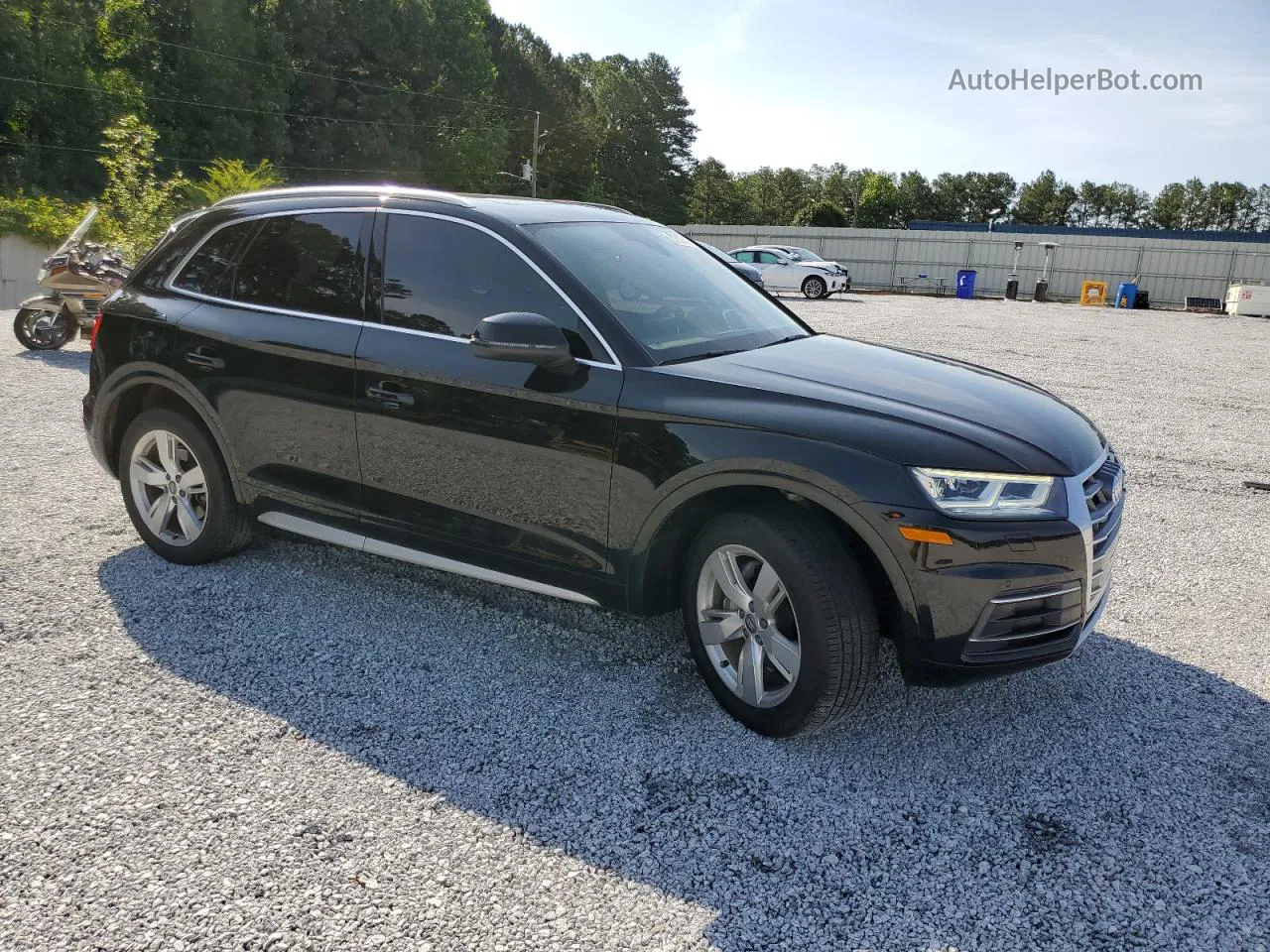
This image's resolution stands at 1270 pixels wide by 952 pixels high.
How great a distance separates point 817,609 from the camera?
2.90 m

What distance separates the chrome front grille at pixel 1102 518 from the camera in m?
3.01

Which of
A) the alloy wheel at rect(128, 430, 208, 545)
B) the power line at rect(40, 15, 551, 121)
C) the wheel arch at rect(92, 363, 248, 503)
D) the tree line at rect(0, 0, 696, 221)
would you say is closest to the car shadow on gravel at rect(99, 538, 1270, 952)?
the alloy wheel at rect(128, 430, 208, 545)

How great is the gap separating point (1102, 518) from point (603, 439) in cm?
170

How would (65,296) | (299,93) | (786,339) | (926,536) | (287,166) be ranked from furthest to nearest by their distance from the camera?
(299,93) < (287,166) < (65,296) < (786,339) < (926,536)

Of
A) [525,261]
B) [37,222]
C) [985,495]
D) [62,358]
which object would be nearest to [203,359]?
[525,261]

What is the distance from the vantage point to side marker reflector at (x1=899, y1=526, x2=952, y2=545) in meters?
2.75

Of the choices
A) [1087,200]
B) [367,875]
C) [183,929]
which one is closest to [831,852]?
[367,875]

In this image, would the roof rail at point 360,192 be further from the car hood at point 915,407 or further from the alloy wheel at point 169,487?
the car hood at point 915,407

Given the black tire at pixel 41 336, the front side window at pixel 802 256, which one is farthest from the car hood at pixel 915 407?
the front side window at pixel 802 256

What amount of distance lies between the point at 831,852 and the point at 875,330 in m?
16.5

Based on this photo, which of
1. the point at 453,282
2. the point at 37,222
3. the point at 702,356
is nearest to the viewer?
the point at 702,356

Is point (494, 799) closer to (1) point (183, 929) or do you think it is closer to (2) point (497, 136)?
(1) point (183, 929)

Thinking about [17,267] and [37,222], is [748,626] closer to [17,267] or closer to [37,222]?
[17,267]

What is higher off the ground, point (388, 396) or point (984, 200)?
point (984, 200)
